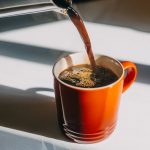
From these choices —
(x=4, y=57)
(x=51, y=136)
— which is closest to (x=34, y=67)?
(x=4, y=57)

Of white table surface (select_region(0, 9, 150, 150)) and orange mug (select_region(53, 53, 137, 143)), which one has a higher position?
orange mug (select_region(53, 53, 137, 143))

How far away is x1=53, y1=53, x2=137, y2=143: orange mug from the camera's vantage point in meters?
0.36

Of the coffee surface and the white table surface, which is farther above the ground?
the coffee surface

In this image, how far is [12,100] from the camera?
475mm

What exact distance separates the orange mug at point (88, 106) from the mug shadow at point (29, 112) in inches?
1.1

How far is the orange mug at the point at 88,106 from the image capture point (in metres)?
0.36

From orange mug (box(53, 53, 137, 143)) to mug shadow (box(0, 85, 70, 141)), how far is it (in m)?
0.03

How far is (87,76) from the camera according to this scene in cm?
41

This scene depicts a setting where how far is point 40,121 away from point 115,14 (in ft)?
1.15

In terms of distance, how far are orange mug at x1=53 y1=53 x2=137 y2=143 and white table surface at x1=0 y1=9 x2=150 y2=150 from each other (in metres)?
0.02

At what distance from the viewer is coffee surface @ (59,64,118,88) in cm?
39

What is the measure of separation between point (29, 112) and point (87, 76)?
0.33 feet

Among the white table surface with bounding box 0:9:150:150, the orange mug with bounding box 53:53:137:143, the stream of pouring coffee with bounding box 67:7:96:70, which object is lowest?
the white table surface with bounding box 0:9:150:150

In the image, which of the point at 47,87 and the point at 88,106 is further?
the point at 47,87
